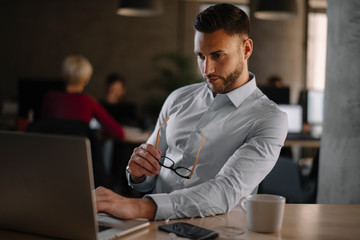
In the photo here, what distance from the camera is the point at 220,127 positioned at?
1784mm

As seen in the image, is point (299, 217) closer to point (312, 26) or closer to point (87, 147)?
point (87, 147)

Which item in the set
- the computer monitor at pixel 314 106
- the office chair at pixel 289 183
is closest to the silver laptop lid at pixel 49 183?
the office chair at pixel 289 183

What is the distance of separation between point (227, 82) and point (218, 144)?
0.25 metres

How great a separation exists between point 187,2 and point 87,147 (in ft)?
26.8

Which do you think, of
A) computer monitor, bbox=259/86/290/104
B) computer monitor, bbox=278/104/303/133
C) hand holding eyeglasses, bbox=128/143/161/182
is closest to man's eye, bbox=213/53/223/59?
hand holding eyeglasses, bbox=128/143/161/182

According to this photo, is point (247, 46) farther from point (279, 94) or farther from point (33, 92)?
point (279, 94)

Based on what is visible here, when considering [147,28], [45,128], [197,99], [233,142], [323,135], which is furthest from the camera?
[147,28]

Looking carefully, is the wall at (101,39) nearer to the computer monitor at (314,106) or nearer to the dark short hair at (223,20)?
the computer monitor at (314,106)

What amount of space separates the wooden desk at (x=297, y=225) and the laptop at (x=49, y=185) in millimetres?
77

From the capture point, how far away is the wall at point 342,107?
205 cm

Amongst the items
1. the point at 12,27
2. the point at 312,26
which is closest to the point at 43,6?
the point at 12,27

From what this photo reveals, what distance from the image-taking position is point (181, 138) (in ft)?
6.14

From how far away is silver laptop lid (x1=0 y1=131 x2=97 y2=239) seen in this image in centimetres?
96

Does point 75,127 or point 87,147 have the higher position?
point 87,147
